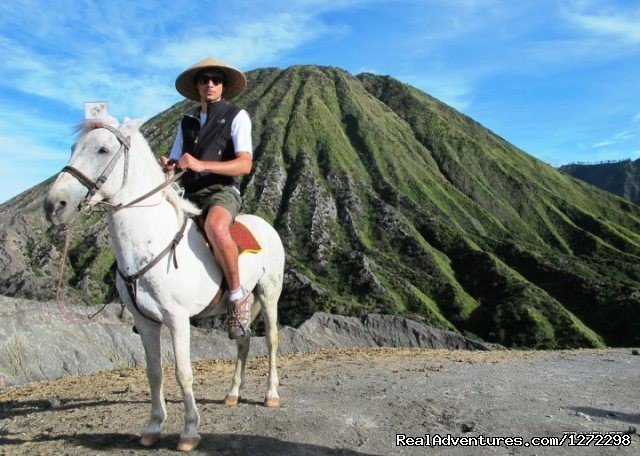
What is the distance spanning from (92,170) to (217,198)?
64.1 inches

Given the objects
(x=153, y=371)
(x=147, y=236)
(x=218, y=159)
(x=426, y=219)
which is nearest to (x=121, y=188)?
(x=147, y=236)

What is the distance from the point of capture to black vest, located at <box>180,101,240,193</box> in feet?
22.3

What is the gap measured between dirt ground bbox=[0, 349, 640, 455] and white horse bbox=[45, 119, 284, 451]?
106 centimetres

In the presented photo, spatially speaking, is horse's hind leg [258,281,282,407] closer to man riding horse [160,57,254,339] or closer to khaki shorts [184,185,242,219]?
man riding horse [160,57,254,339]

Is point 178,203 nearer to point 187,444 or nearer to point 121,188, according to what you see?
point 121,188

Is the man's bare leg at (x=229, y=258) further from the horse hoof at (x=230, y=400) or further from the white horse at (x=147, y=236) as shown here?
the horse hoof at (x=230, y=400)

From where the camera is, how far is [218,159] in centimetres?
682

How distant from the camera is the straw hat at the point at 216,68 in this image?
7.02 metres

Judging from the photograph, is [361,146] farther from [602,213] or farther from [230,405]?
[230,405]

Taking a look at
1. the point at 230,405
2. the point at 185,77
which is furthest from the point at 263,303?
the point at 185,77

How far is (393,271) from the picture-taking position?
8725cm

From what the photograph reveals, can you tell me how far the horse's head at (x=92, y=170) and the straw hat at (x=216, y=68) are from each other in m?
1.57

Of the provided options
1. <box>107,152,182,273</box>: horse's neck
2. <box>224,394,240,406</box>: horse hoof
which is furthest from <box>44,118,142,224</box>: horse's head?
<box>224,394,240,406</box>: horse hoof

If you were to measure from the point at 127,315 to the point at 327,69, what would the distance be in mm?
148442
